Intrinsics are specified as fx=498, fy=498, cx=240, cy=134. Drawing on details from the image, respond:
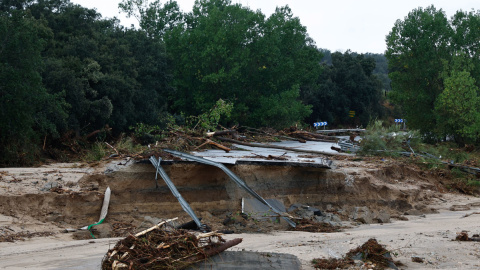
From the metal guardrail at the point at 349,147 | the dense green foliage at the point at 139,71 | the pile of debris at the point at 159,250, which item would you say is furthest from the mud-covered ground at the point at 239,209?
the dense green foliage at the point at 139,71

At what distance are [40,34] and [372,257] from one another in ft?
75.2

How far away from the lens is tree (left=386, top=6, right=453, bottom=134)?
3197cm

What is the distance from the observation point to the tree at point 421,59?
105 ft

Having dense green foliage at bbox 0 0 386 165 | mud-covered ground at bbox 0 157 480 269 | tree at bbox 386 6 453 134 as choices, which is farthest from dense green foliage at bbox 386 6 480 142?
mud-covered ground at bbox 0 157 480 269

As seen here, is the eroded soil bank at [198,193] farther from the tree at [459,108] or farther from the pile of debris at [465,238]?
the tree at [459,108]

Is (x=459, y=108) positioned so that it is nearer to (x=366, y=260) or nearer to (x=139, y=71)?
(x=139, y=71)

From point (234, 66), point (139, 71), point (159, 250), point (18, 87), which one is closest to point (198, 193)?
point (159, 250)

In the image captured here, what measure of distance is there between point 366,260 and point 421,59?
27408 millimetres

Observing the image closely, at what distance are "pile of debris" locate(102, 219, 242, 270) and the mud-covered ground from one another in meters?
0.99

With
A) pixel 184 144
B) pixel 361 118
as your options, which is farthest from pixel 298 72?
pixel 184 144

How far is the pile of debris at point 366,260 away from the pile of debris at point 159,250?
1551 mm

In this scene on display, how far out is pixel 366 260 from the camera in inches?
299

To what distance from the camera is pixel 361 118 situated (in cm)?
5934

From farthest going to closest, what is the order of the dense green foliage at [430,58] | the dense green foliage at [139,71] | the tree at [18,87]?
the dense green foliage at [430,58] → the dense green foliage at [139,71] → the tree at [18,87]
